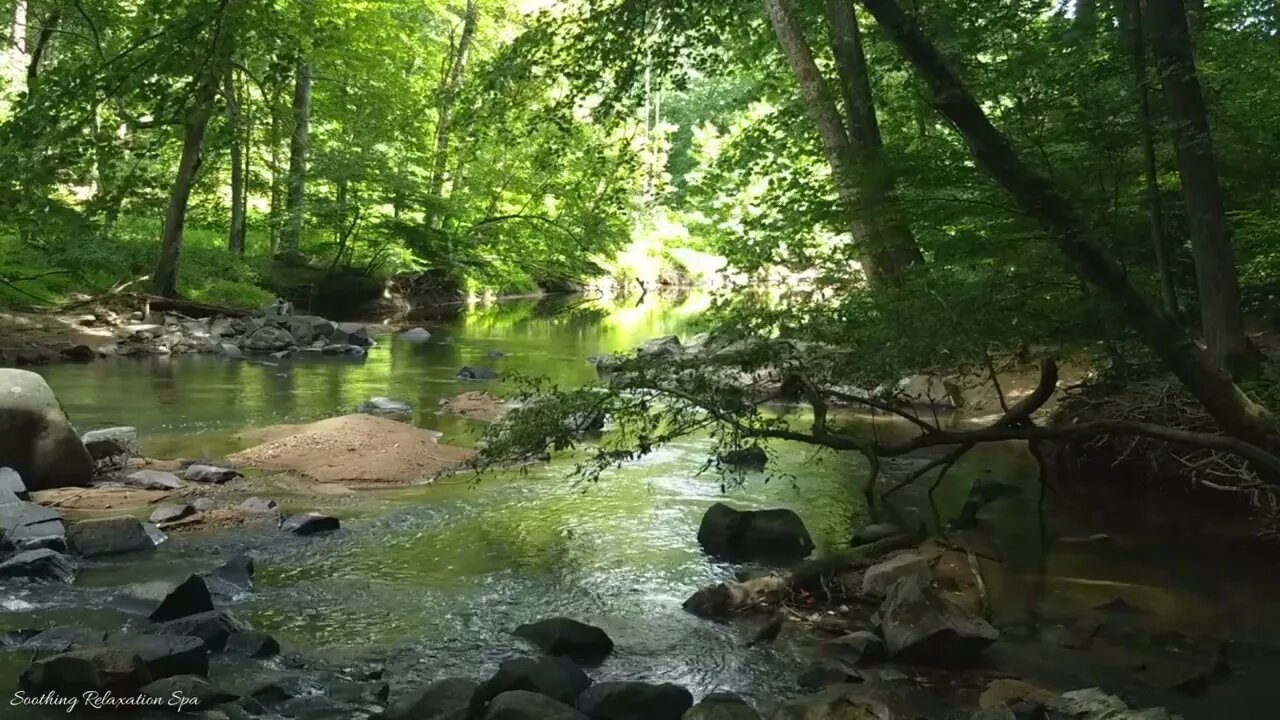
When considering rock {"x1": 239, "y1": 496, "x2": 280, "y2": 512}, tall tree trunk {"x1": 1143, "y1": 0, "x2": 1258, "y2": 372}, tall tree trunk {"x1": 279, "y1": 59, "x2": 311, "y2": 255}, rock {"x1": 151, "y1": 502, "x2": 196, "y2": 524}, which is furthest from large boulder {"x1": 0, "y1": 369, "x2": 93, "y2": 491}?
tall tree trunk {"x1": 279, "y1": 59, "x2": 311, "y2": 255}

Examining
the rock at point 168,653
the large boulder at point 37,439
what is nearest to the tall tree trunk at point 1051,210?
the rock at point 168,653

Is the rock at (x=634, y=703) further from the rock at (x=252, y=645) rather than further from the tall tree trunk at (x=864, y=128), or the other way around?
the tall tree trunk at (x=864, y=128)

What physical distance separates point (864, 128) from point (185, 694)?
7.81 metres

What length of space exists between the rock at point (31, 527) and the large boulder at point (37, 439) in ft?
3.50

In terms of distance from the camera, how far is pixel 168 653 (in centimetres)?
526

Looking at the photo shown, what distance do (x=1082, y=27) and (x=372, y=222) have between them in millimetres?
21717

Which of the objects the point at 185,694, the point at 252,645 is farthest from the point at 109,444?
the point at 185,694

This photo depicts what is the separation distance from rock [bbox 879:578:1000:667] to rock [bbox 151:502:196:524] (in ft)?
18.2

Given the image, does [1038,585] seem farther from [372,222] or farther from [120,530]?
[372,222]

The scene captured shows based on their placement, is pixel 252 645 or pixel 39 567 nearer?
pixel 252 645

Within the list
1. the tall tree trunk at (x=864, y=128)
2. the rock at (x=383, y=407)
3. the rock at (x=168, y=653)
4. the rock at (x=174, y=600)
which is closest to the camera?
the rock at (x=168, y=653)

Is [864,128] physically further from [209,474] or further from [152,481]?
[152,481]

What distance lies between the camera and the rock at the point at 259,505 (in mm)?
8703

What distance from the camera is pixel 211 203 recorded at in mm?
29922
